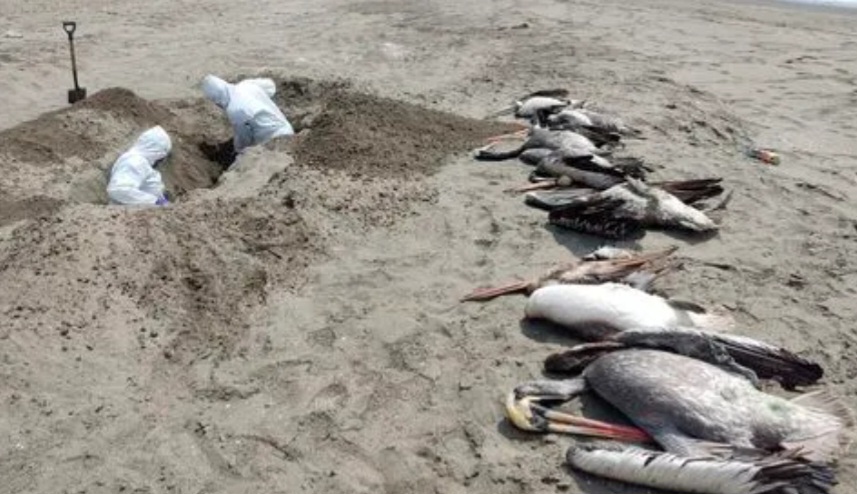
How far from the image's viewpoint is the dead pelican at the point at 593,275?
4945 millimetres

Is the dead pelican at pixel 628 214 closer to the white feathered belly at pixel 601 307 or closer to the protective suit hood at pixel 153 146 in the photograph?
the white feathered belly at pixel 601 307

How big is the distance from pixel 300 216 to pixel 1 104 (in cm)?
545

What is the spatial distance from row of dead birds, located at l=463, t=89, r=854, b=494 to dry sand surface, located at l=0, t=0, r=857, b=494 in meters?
0.15

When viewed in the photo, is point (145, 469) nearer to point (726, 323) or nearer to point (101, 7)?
point (726, 323)

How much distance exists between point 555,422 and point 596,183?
3.10 metres

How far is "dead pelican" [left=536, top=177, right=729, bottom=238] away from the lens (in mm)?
5828

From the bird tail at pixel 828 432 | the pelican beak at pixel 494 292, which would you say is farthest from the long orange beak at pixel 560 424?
the pelican beak at pixel 494 292

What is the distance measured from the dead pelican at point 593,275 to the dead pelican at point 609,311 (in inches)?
9.2

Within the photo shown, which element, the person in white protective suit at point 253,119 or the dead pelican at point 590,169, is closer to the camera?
the dead pelican at point 590,169

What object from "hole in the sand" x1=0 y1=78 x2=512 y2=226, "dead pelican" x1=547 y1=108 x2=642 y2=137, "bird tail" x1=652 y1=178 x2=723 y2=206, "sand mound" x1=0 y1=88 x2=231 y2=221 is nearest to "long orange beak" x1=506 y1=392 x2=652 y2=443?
"bird tail" x1=652 y1=178 x2=723 y2=206

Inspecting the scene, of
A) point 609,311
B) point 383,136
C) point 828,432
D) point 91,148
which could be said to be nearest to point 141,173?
point 91,148

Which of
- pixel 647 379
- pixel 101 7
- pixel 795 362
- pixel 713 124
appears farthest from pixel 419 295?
pixel 101 7

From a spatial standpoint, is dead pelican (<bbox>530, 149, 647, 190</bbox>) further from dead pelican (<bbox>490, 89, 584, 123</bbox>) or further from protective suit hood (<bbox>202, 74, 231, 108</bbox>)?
protective suit hood (<bbox>202, 74, 231, 108</bbox>)

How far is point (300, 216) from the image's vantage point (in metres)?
5.93
